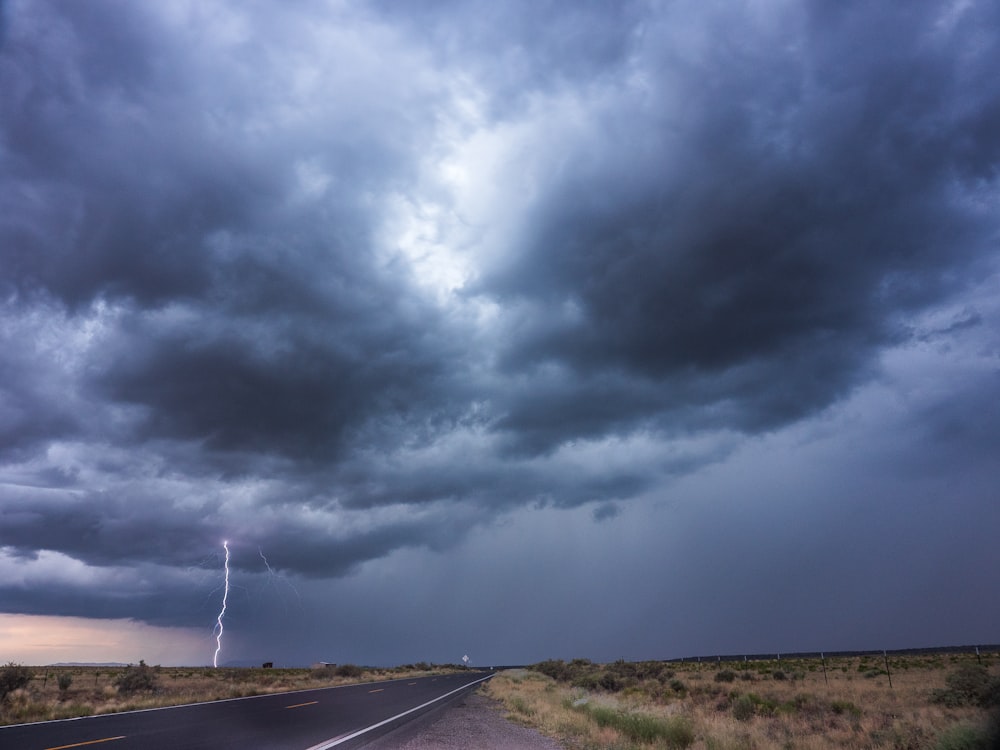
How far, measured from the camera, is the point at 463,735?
17031 millimetres

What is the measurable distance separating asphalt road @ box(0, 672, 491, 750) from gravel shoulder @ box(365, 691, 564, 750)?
72cm

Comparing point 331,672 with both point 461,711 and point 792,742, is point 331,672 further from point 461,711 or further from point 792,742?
point 792,742

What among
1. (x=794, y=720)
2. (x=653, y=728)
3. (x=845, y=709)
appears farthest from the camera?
(x=845, y=709)

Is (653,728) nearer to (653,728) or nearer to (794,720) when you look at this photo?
(653,728)

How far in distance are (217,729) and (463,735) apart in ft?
20.5

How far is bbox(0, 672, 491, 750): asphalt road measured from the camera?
1309 centimetres

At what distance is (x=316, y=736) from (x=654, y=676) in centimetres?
4344

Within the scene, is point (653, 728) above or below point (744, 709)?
above

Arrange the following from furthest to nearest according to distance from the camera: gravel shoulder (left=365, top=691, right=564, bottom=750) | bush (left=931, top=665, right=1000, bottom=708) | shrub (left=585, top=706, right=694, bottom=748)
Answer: bush (left=931, top=665, right=1000, bottom=708), shrub (left=585, top=706, right=694, bottom=748), gravel shoulder (left=365, top=691, right=564, bottom=750)

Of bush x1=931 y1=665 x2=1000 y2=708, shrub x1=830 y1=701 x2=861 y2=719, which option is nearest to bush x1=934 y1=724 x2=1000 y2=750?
shrub x1=830 y1=701 x2=861 y2=719

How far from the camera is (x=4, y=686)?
25281 millimetres

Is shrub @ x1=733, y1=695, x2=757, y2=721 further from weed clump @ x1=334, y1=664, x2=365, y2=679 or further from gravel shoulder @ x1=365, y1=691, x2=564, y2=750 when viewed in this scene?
weed clump @ x1=334, y1=664, x2=365, y2=679

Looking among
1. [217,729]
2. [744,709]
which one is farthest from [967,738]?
[217,729]

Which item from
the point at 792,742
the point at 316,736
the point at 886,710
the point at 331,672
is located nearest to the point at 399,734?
the point at 316,736
